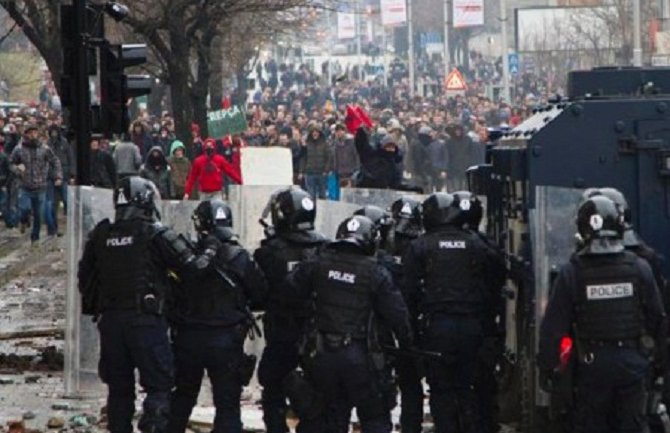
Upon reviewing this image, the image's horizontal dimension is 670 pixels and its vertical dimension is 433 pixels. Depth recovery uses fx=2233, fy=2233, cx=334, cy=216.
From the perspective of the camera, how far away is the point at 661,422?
13.0 meters

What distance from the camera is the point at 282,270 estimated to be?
1480cm

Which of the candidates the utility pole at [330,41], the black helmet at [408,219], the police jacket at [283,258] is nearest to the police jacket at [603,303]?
the police jacket at [283,258]

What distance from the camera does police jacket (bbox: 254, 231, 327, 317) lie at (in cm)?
1477

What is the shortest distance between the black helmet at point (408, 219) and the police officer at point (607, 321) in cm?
321

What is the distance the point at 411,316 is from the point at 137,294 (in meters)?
1.88

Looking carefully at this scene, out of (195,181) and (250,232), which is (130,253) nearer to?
(250,232)

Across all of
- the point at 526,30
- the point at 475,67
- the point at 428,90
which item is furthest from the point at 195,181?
the point at 475,67

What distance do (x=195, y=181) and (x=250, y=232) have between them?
1264 cm

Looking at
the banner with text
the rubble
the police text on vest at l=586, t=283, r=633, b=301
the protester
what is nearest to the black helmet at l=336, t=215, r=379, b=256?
the police text on vest at l=586, t=283, r=633, b=301

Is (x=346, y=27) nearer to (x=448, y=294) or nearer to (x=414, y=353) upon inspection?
(x=448, y=294)

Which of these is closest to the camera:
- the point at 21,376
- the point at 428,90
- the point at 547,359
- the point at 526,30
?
the point at 547,359

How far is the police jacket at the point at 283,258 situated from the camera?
14.8 meters

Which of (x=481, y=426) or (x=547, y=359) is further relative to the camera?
(x=481, y=426)

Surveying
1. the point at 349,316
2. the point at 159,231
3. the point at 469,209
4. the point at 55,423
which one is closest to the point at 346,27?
the point at 55,423
